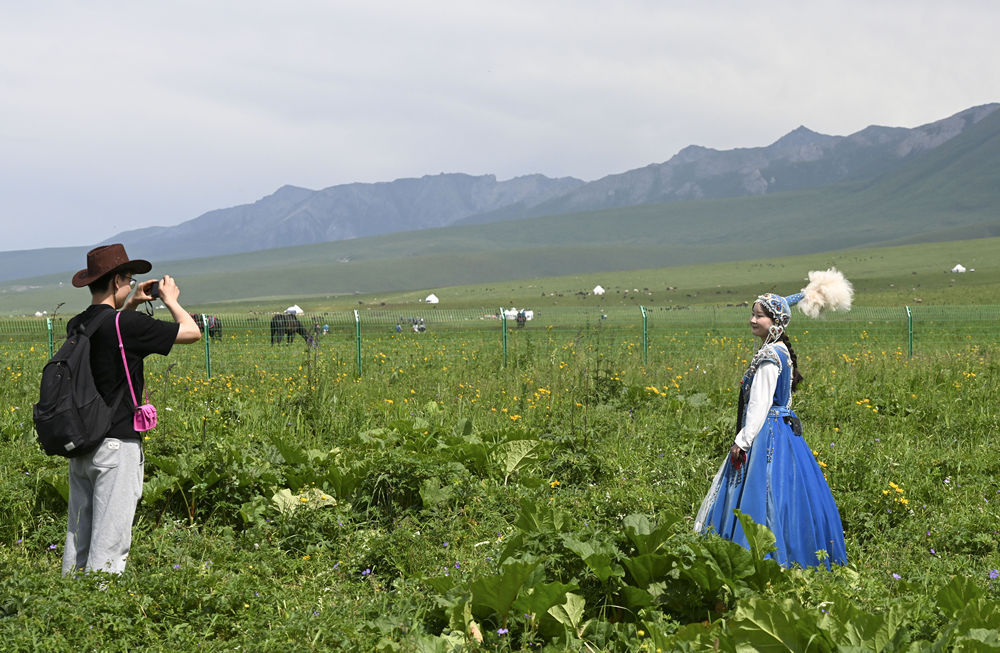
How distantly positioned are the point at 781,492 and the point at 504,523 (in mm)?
1850

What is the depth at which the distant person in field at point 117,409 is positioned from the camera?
15.3ft

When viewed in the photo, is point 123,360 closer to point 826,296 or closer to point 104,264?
point 104,264

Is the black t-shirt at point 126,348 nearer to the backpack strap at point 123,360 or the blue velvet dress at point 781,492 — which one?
the backpack strap at point 123,360

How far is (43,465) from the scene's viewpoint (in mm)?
6934

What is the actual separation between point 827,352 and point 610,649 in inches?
515

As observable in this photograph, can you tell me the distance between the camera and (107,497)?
469 cm

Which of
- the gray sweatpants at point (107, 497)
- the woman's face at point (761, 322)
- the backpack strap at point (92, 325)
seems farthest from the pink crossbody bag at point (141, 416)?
the woman's face at point (761, 322)

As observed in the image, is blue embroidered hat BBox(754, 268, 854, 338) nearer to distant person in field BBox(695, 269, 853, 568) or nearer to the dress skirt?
distant person in field BBox(695, 269, 853, 568)

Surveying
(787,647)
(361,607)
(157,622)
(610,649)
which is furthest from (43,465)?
(787,647)

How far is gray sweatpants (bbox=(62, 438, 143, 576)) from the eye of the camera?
15.3 feet

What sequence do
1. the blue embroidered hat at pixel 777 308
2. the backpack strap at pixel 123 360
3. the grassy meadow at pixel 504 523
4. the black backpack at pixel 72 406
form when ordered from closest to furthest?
the grassy meadow at pixel 504 523 < the black backpack at pixel 72 406 < the backpack strap at pixel 123 360 < the blue embroidered hat at pixel 777 308

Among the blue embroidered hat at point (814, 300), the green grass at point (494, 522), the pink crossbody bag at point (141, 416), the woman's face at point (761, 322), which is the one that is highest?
the blue embroidered hat at point (814, 300)

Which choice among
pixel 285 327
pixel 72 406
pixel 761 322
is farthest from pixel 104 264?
pixel 285 327

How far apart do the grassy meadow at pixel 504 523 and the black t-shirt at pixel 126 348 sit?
0.86 m
